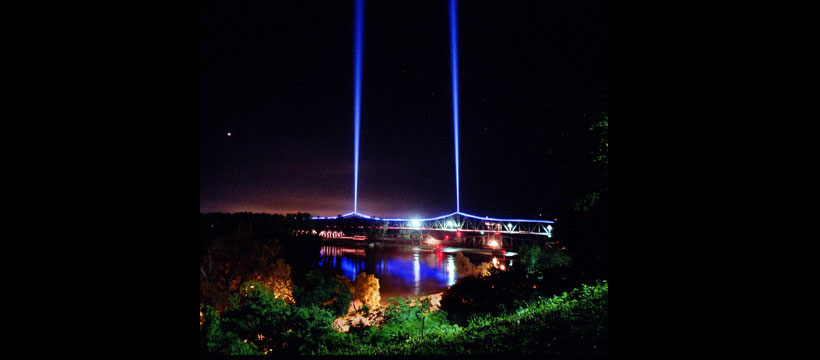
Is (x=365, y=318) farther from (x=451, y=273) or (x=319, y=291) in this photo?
(x=451, y=273)

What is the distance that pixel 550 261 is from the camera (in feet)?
49.3

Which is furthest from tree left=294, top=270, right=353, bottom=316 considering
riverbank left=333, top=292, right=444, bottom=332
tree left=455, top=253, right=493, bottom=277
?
tree left=455, top=253, right=493, bottom=277

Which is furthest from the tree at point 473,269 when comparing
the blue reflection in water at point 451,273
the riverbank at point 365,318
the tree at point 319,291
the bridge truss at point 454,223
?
the bridge truss at point 454,223

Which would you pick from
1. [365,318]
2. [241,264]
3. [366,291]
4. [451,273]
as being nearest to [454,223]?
[451,273]

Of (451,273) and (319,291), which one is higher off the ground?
(319,291)

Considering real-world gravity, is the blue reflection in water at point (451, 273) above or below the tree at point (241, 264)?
below

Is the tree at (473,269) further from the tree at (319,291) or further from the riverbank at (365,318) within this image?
the tree at (319,291)

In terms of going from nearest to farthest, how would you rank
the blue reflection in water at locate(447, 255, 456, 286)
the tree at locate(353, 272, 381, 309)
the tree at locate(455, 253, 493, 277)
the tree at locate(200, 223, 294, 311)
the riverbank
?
the riverbank → the tree at locate(200, 223, 294, 311) → the tree at locate(353, 272, 381, 309) → the tree at locate(455, 253, 493, 277) → the blue reflection in water at locate(447, 255, 456, 286)

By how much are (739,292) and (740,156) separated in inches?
27.4

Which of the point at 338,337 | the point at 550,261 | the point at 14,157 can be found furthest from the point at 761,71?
the point at 550,261

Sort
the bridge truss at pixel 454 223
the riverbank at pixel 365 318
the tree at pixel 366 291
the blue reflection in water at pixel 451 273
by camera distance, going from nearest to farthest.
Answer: the riverbank at pixel 365 318 → the tree at pixel 366 291 → the blue reflection in water at pixel 451 273 → the bridge truss at pixel 454 223

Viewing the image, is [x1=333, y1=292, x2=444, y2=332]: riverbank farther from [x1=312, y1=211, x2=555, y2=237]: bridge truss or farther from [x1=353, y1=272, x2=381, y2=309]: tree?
[x1=312, y1=211, x2=555, y2=237]: bridge truss

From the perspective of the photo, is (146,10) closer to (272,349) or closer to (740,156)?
(740,156)

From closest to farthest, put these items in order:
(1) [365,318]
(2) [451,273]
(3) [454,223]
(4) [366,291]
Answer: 1. (1) [365,318]
2. (4) [366,291]
3. (2) [451,273]
4. (3) [454,223]
